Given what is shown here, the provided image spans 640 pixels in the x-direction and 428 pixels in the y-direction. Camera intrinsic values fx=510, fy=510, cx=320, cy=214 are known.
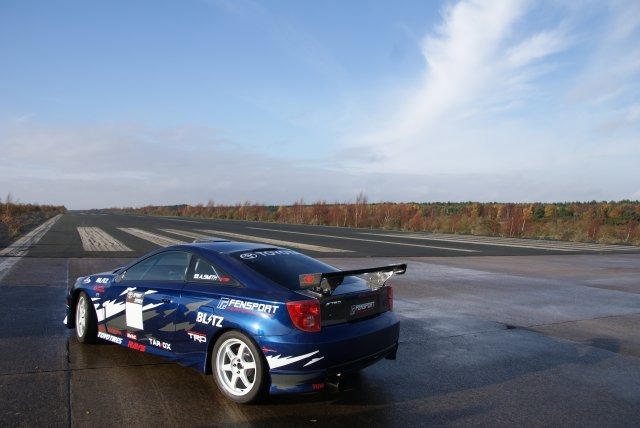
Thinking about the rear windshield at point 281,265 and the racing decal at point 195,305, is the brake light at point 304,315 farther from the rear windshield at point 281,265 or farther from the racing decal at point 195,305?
the racing decal at point 195,305

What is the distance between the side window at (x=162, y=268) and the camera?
17.1ft

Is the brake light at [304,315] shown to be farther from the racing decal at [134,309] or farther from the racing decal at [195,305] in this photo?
the racing decal at [134,309]

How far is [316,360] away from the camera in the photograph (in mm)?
4199

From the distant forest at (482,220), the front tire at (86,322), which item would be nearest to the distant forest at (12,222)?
the front tire at (86,322)

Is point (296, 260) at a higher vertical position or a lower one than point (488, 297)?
higher

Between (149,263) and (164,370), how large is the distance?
3.79 feet

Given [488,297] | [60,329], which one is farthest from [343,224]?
[60,329]

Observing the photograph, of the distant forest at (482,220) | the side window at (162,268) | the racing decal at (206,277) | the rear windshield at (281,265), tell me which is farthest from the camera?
the distant forest at (482,220)

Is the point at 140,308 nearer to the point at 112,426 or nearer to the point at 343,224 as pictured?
the point at 112,426

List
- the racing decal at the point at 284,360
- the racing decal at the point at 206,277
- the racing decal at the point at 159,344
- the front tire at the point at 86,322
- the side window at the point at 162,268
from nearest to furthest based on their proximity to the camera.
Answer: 1. the racing decal at the point at 284,360
2. the racing decal at the point at 206,277
3. the racing decal at the point at 159,344
4. the side window at the point at 162,268
5. the front tire at the point at 86,322

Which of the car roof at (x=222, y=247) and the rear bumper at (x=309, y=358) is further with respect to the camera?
the car roof at (x=222, y=247)

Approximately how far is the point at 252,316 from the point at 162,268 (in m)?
1.56

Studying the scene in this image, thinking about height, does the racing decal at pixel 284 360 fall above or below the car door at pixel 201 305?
below

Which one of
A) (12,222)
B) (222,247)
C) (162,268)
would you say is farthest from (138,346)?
(12,222)
